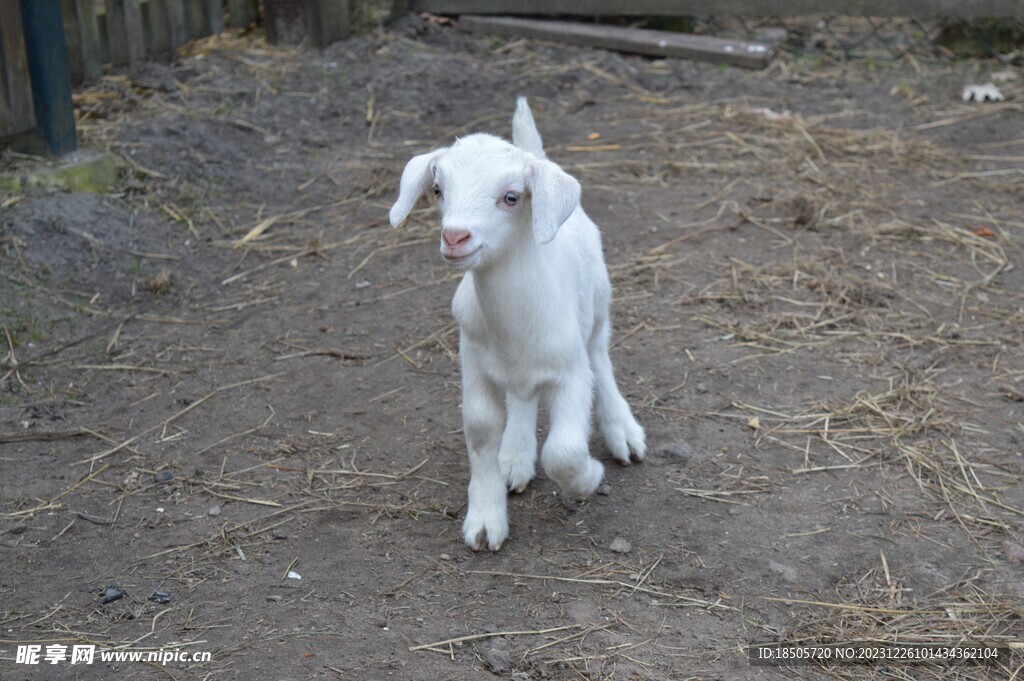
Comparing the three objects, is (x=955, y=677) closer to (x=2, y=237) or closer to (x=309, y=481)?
(x=309, y=481)

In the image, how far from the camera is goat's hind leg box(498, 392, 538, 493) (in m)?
4.06

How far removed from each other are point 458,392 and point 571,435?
1220mm

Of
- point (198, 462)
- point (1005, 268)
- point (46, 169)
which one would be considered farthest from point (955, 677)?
point (46, 169)

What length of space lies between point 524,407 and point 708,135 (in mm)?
3832

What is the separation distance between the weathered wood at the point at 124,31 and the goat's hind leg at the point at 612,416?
4567mm

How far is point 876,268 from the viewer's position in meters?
5.66

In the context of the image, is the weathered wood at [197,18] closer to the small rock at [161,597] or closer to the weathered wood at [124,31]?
the weathered wood at [124,31]

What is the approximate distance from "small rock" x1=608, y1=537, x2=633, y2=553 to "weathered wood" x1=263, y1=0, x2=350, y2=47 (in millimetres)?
5765

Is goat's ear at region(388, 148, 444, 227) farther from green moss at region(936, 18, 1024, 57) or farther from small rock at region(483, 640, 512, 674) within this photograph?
green moss at region(936, 18, 1024, 57)

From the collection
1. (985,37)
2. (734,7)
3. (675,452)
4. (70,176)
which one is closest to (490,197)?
(675,452)

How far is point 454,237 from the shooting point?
10.3 ft

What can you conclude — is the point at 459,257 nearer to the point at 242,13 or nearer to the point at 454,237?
the point at 454,237

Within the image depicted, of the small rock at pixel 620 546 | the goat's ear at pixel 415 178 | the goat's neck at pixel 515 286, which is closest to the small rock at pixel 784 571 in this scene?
the small rock at pixel 620 546

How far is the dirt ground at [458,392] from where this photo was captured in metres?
3.35
